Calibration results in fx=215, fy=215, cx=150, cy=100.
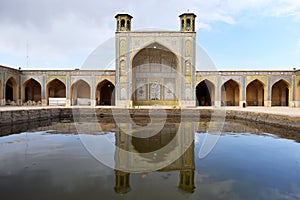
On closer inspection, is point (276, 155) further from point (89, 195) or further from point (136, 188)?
point (89, 195)

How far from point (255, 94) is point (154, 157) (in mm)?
20030

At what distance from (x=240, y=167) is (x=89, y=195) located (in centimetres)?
258

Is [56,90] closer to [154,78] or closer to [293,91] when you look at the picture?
[154,78]

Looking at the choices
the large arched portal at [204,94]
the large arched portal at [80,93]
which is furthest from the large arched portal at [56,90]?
the large arched portal at [204,94]

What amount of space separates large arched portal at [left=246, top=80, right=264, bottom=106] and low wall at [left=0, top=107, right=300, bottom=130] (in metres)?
9.44

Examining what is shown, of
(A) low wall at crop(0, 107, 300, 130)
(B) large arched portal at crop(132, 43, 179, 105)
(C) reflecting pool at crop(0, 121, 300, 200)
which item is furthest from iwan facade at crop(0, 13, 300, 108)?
(C) reflecting pool at crop(0, 121, 300, 200)

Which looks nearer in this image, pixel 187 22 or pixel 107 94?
pixel 187 22

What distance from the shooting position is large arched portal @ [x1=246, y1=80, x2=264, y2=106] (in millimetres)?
20812

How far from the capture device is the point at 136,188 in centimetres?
283

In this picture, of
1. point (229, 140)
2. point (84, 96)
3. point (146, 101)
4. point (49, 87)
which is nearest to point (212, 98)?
point (146, 101)

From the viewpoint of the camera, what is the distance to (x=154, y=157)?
4309 mm

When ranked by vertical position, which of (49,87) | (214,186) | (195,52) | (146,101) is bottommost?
(214,186)

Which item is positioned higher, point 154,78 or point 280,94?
point 154,78

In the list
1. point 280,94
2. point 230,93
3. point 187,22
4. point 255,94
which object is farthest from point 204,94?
point 187,22
